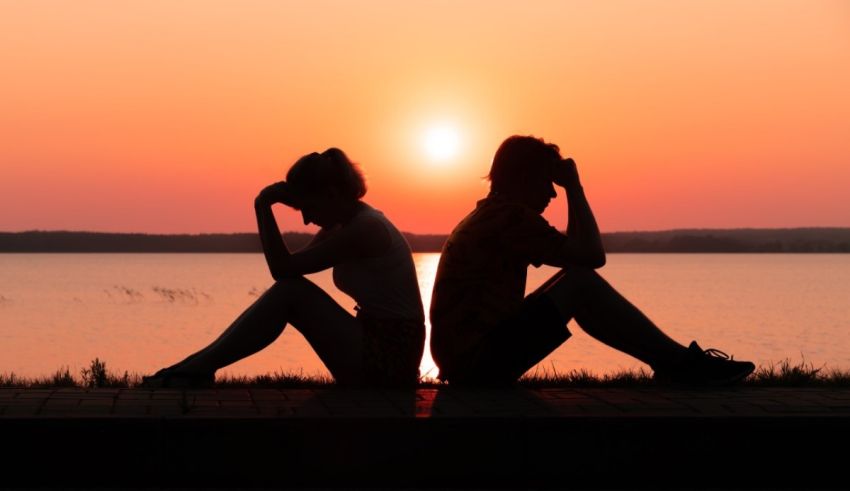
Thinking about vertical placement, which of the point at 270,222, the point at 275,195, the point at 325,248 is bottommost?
the point at 325,248

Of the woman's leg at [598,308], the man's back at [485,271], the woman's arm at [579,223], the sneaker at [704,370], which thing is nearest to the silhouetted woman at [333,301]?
the man's back at [485,271]

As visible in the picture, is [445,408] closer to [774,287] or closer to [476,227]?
[476,227]

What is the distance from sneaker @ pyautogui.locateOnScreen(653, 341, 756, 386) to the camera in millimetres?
6680

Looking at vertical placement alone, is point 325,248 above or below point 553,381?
above

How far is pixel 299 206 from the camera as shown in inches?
264

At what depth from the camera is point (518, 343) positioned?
643 cm

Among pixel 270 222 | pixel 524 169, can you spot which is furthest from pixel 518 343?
pixel 270 222

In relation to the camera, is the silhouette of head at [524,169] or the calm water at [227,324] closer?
the silhouette of head at [524,169]

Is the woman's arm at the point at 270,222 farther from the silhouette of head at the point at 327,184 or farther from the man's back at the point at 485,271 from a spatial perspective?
the man's back at the point at 485,271

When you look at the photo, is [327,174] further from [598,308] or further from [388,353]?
[598,308]

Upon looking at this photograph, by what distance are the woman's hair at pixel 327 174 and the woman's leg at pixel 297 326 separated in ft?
1.74

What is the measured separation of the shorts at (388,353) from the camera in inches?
258

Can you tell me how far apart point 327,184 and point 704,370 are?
2343mm

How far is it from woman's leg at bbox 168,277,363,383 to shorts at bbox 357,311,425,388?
5cm
